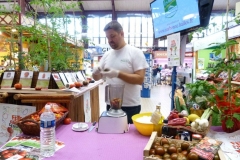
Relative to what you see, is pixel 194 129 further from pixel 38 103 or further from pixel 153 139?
pixel 38 103

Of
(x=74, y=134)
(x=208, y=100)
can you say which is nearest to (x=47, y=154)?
(x=74, y=134)

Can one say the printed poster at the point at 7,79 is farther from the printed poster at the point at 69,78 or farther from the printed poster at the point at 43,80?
the printed poster at the point at 69,78

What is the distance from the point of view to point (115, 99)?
1682 mm

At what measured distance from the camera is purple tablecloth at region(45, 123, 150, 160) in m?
1.26

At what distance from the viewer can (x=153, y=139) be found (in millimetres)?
1227

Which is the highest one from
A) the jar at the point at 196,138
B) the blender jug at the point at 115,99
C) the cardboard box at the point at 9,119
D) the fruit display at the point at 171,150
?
the blender jug at the point at 115,99

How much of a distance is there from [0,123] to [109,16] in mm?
16087

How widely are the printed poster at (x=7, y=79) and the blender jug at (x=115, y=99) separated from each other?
1434 millimetres

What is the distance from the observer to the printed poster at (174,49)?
7.47ft

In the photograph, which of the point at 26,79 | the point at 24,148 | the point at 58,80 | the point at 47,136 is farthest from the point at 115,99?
the point at 26,79

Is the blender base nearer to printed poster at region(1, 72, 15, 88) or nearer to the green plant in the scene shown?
the green plant

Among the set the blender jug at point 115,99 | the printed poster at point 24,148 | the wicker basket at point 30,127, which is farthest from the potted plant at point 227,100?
the wicker basket at point 30,127

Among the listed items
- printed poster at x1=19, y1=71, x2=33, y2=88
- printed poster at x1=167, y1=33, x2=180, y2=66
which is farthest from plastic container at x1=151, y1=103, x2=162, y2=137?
printed poster at x1=19, y1=71, x2=33, y2=88

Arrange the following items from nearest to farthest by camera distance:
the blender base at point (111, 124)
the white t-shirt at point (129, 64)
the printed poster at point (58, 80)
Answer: the blender base at point (111, 124)
the white t-shirt at point (129, 64)
the printed poster at point (58, 80)
